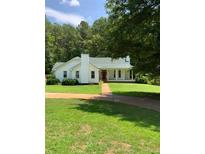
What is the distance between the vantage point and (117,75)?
2164 cm

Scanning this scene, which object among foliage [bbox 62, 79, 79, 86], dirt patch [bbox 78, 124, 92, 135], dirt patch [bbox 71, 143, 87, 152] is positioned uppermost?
foliage [bbox 62, 79, 79, 86]

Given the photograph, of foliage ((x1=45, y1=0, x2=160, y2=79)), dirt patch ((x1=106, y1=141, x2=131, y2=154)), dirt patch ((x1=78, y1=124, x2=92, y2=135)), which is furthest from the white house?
dirt patch ((x1=106, y1=141, x2=131, y2=154))

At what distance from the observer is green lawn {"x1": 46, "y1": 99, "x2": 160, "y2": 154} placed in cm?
339

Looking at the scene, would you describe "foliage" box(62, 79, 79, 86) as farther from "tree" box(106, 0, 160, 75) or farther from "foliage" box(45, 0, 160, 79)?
"tree" box(106, 0, 160, 75)

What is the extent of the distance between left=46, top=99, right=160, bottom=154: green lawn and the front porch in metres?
15.0

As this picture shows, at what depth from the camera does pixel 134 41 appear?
8469 millimetres

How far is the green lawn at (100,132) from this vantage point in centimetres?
339

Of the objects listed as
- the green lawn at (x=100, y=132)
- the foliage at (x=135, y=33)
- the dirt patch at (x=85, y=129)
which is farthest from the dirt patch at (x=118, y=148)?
the foliage at (x=135, y=33)

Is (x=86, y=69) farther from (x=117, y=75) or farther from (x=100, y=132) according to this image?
(x=100, y=132)

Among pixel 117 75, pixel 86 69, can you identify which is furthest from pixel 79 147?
pixel 117 75

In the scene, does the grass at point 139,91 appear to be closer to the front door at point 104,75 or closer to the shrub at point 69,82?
the shrub at point 69,82

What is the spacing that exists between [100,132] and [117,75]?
17478mm
